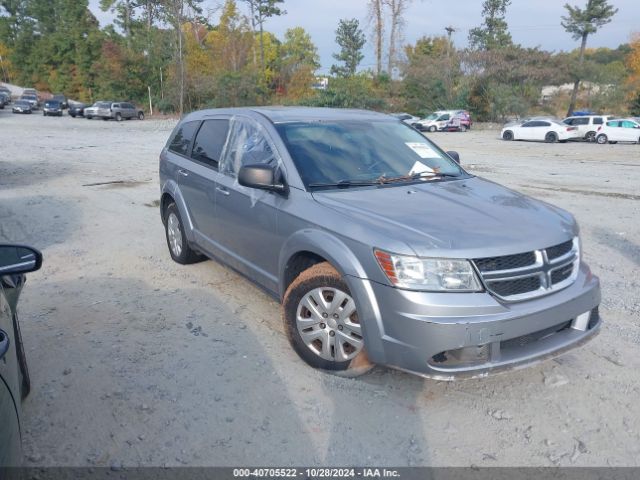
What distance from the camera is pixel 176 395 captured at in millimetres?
3463

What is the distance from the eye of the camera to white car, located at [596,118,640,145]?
2750 cm

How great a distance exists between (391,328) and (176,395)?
146 cm

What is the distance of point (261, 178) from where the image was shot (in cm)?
384

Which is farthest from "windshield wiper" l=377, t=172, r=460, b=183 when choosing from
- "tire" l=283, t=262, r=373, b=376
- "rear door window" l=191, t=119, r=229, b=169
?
"rear door window" l=191, t=119, r=229, b=169

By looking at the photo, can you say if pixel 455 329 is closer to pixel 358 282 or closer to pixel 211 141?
pixel 358 282

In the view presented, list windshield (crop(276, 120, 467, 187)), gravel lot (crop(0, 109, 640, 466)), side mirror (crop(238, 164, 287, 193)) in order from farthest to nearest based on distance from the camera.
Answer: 1. windshield (crop(276, 120, 467, 187))
2. side mirror (crop(238, 164, 287, 193))
3. gravel lot (crop(0, 109, 640, 466))

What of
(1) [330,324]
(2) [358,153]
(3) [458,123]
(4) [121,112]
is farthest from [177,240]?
(4) [121,112]

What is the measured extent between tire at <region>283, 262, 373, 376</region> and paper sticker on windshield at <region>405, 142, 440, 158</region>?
1.65 metres

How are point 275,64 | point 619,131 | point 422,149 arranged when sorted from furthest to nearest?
point 275,64 → point 619,131 → point 422,149

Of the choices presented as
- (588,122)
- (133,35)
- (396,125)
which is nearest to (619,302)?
(396,125)

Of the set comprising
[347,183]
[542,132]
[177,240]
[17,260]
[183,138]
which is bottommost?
[177,240]

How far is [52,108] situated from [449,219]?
5005 cm

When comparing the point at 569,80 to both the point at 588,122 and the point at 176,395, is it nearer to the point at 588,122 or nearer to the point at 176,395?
the point at 588,122

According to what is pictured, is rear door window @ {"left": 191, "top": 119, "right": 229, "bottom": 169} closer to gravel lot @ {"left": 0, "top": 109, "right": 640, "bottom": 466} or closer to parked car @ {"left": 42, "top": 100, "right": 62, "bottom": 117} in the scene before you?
gravel lot @ {"left": 0, "top": 109, "right": 640, "bottom": 466}
